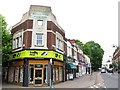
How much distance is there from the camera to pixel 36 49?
2895 centimetres

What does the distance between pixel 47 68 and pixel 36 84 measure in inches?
89.6

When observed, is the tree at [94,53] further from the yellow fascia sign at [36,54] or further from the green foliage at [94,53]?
the yellow fascia sign at [36,54]

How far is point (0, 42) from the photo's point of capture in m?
28.8

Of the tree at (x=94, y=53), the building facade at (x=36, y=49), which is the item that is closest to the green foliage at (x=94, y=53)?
the tree at (x=94, y=53)

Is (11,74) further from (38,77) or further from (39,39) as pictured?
(39,39)

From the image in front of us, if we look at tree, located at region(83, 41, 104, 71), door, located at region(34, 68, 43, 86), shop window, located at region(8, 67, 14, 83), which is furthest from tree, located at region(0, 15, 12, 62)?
tree, located at region(83, 41, 104, 71)

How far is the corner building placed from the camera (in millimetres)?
28631

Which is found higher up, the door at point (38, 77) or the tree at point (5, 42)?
the tree at point (5, 42)

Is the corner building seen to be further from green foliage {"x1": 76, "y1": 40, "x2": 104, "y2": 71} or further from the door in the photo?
green foliage {"x1": 76, "y1": 40, "x2": 104, "y2": 71}

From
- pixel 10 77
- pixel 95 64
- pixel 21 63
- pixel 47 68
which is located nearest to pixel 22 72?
pixel 21 63

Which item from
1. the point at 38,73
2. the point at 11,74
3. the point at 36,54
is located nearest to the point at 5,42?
the point at 36,54

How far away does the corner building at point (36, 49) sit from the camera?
28.6 meters

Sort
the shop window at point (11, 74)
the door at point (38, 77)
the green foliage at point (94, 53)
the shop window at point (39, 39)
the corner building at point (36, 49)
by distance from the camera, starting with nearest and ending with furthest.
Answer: the door at point (38, 77) < the corner building at point (36, 49) < the shop window at point (39, 39) < the shop window at point (11, 74) < the green foliage at point (94, 53)

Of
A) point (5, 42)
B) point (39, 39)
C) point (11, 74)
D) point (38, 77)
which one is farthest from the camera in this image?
point (11, 74)
